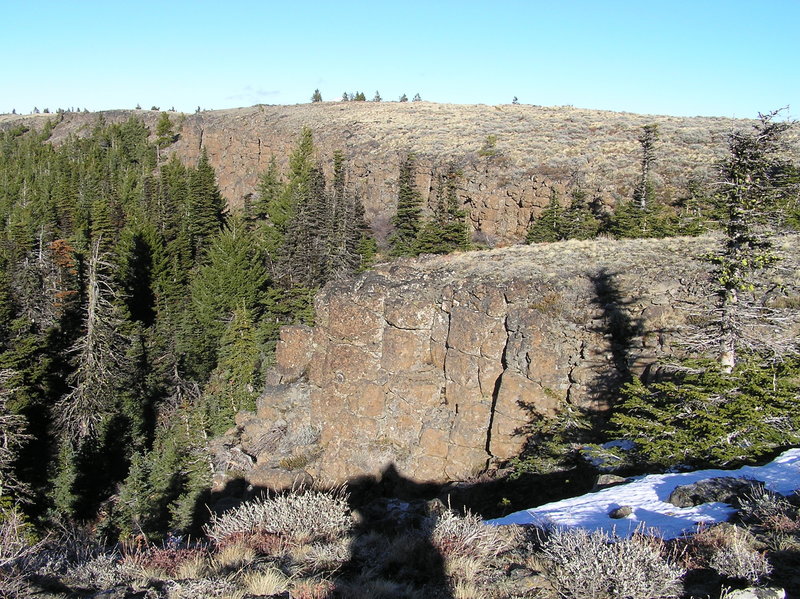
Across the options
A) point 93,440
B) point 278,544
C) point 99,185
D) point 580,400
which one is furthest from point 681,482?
point 99,185

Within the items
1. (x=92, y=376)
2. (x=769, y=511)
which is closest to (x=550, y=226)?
(x=92, y=376)

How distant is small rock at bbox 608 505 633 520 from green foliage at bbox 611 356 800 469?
332 centimetres

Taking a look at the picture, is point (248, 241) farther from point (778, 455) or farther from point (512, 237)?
point (778, 455)

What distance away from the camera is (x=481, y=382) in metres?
19.6

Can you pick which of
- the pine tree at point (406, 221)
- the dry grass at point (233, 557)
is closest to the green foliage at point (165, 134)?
the pine tree at point (406, 221)

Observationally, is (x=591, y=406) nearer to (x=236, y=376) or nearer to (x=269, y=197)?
(x=236, y=376)

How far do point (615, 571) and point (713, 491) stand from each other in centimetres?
330

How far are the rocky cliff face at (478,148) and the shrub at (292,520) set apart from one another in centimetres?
3017

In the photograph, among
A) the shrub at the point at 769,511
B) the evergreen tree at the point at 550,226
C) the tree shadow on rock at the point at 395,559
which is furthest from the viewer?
the evergreen tree at the point at 550,226

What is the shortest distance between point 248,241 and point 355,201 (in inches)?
361

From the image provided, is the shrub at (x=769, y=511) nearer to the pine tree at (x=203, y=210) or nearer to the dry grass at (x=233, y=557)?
the dry grass at (x=233, y=557)

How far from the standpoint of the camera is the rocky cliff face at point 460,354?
1780cm

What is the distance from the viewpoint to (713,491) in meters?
7.70

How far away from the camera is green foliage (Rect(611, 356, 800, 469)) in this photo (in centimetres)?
989
